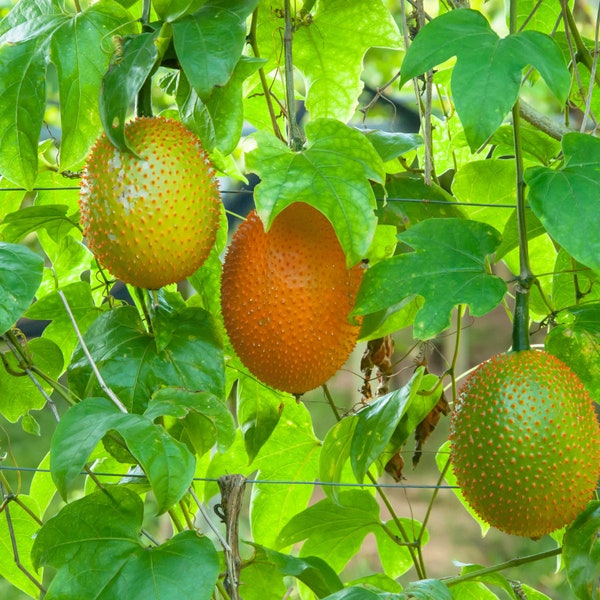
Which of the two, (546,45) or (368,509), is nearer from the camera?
(546,45)

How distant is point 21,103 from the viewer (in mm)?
777

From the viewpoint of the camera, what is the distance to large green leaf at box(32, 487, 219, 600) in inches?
28.3

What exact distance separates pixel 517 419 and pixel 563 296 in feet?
1.11

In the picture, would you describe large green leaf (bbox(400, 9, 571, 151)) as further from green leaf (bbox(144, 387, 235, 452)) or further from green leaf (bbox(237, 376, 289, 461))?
green leaf (bbox(237, 376, 289, 461))

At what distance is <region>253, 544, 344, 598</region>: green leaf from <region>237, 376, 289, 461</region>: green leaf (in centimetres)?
15

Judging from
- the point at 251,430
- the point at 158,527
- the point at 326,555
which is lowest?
the point at 158,527

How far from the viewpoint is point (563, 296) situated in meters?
1.00

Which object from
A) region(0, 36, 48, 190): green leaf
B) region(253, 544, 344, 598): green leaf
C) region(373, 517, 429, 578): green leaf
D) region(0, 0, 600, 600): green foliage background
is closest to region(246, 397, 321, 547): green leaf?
region(0, 0, 600, 600): green foliage background

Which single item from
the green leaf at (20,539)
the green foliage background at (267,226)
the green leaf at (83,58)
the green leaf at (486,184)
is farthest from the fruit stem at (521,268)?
the green leaf at (20,539)

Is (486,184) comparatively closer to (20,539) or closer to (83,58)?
(83,58)

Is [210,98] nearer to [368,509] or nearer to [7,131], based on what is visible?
[7,131]

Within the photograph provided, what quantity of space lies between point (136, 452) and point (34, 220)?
1.27ft

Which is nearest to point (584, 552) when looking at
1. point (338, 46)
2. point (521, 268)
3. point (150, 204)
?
point (521, 268)

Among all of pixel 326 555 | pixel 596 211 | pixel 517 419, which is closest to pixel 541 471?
pixel 517 419
